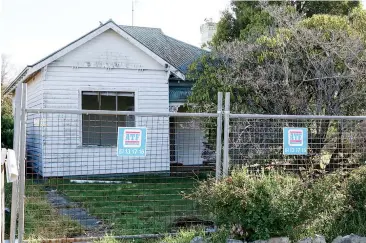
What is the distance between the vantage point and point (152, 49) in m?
14.0

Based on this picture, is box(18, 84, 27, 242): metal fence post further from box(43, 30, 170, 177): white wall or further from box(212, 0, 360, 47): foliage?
box(212, 0, 360, 47): foliage

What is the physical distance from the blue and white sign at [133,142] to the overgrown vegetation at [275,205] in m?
0.86

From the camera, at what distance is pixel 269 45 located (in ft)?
31.4

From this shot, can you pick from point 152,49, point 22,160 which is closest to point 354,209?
point 22,160

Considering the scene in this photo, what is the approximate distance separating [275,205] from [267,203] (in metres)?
0.10

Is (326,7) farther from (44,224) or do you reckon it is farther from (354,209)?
(44,224)

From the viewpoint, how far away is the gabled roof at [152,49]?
11688 millimetres

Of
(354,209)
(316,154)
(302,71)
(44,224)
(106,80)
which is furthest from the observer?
(106,80)

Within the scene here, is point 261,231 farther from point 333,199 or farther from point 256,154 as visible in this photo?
point 256,154

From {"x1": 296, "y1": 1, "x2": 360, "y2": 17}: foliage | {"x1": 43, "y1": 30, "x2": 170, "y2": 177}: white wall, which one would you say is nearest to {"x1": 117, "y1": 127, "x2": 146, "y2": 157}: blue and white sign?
{"x1": 43, "y1": 30, "x2": 170, "y2": 177}: white wall

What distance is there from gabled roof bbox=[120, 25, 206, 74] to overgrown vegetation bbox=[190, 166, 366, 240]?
931cm

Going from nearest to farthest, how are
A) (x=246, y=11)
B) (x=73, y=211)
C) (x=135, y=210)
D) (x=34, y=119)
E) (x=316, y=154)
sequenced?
(x=316, y=154) → (x=73, y=211) → (x=135, y=210) → (x=34, y=119) → (x=246, y=11)

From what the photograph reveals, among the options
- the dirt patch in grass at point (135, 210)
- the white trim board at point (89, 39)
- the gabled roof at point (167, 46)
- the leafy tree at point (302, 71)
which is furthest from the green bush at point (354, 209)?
the gabled roof at point (167, 46)

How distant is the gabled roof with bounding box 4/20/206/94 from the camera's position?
11688mm
